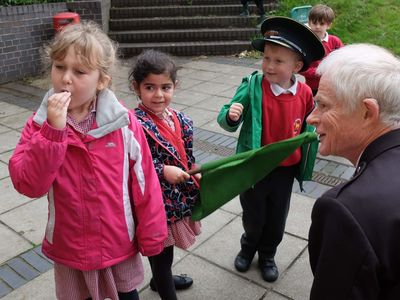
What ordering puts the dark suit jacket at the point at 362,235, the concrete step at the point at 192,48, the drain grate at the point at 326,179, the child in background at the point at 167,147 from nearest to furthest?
the dark suit jacket at the point at 362,235 < the child in background at the point at 167,147 < the drain grate at the point at 326,179 < the concrete step at the point at 192,48

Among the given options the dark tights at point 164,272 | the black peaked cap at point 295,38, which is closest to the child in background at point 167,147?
the dark tights at point 164,272

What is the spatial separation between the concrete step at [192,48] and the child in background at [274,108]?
22.8ft

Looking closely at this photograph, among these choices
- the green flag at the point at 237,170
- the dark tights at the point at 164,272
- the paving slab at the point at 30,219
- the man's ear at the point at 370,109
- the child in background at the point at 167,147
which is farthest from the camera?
the paving slab at the point at 30,219

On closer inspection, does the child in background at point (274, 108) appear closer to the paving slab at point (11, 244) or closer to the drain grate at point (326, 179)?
the drain grate at point (326, 179)

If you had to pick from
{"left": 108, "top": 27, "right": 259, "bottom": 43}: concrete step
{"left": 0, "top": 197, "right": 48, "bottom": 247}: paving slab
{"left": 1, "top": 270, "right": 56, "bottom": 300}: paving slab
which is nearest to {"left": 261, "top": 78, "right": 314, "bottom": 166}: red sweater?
{"left": 1, "top": 270, "right": 56, "bottom": 300}: paving slab

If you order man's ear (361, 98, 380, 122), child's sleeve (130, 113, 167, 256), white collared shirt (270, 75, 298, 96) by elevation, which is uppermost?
man's ear (361, 98, 380, 122)

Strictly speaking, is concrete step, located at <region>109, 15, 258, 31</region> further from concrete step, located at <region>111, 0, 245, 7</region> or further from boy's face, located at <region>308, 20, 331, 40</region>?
boy's face, located at <region>308, 20, 331, 40</region>

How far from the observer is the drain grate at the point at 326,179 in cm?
430

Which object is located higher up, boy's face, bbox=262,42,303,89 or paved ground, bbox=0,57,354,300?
boy's face, bbox=262,42,303,89

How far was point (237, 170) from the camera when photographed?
2.12 meters

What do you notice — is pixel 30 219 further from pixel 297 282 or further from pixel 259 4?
pixel 259 4

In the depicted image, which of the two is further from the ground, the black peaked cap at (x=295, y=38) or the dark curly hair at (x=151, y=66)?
the black peaked cap at (x=295, y=38)

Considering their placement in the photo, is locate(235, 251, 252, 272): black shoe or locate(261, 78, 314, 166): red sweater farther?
locate(235, 251, 252, 272): black shoe

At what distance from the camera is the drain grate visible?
4.30 m
